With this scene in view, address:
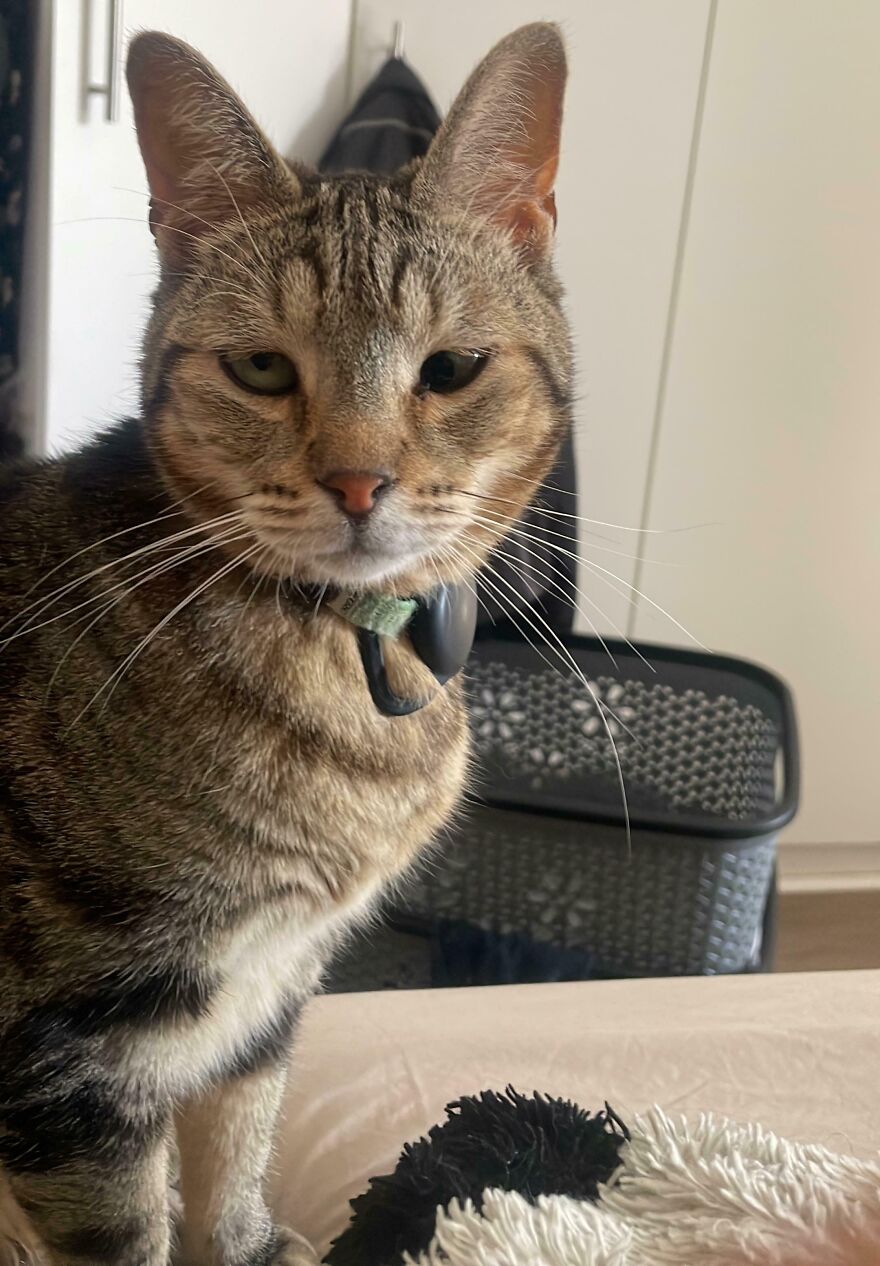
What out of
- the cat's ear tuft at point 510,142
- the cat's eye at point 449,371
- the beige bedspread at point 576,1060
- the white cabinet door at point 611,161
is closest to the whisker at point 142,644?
the cat's eye at point 449,371

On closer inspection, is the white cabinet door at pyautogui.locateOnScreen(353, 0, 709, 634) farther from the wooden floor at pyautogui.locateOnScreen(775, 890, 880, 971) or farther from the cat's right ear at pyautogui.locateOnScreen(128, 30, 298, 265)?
the cat's right ear at pyautogui.locateOnScreen(128, 30, 298, 265)

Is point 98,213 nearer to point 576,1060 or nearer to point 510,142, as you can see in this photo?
point 510,142

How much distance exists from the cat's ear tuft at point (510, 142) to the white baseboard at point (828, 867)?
1.64m

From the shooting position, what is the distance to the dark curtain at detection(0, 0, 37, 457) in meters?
0.87

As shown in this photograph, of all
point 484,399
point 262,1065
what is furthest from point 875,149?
point 262,1065

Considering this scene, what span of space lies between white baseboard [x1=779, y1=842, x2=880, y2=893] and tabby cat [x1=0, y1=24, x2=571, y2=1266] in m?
1.55

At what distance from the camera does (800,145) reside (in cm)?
178

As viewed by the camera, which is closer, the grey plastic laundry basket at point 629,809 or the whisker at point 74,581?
the whisker at point 74,581

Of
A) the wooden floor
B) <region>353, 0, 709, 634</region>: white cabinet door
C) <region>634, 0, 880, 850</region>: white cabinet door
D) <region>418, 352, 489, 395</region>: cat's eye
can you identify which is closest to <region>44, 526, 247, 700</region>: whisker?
<region>418, 352, 489, 395</region>: cat's eye

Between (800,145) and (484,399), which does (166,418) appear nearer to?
(484,399)

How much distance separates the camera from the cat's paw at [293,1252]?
83 centimetres

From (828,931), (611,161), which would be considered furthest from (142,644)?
(828,931)

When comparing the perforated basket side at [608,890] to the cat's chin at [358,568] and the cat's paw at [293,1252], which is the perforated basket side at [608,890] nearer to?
the cat's paw at [293,1252]

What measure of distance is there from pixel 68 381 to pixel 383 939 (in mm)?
824
